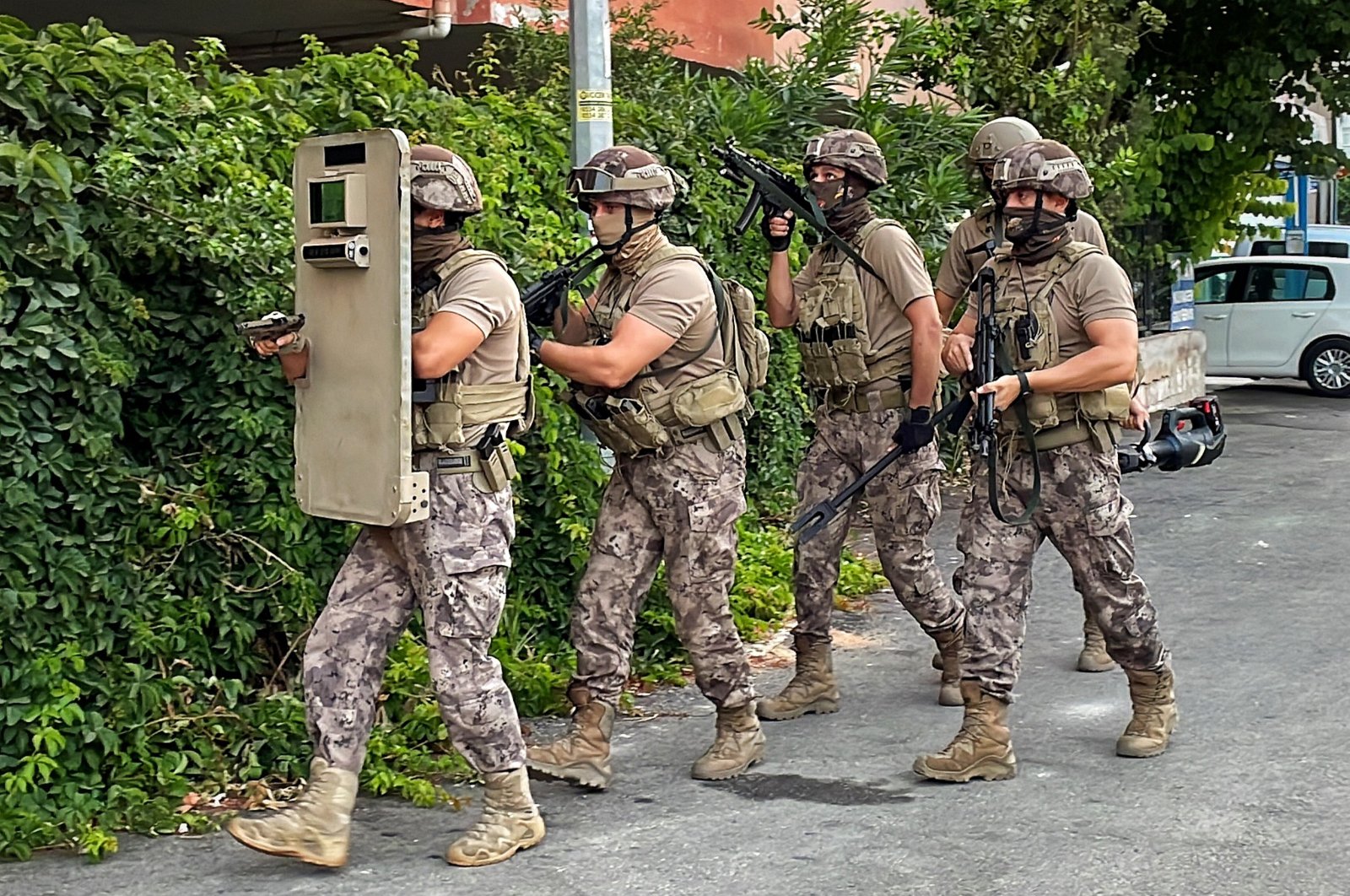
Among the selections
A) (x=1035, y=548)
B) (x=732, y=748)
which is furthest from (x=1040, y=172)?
(x=732, y=748)

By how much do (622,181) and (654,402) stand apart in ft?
2.19

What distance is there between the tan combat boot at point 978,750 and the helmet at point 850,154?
1810 millimetres

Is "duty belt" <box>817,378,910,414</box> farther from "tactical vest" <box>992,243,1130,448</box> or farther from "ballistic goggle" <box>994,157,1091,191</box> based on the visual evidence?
"ballistic goggle" <box>994,157,1091,191</box>

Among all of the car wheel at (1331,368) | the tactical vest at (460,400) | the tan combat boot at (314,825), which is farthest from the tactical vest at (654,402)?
the car wheel at (1331,368)

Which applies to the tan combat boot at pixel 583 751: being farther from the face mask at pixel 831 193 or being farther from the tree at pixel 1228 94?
the tree at pixel 1228 94

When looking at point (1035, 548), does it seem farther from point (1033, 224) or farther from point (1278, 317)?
point (1278, 317)

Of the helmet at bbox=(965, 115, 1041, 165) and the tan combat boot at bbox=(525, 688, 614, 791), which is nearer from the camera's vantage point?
the tan combat boot at bbox=(525, 688, 614, 791)

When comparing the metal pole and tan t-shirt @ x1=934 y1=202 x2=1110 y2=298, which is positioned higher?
the metal pole

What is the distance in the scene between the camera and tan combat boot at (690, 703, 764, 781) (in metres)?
5.17

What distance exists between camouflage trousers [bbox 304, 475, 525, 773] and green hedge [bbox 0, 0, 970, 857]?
1.86 feet

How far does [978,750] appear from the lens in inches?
200

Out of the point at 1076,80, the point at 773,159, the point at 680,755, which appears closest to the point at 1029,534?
the point at 680,755

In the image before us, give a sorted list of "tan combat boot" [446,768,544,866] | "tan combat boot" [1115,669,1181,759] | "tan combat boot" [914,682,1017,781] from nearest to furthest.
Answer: "tan combat boot" [446,768,544,866], "tan combat boot" [914,682,1017,781], "tan combat boot" [1115,669,1181,759]

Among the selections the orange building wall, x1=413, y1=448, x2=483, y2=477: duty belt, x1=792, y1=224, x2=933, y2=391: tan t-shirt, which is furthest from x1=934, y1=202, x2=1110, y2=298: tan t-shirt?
the orange building wall
